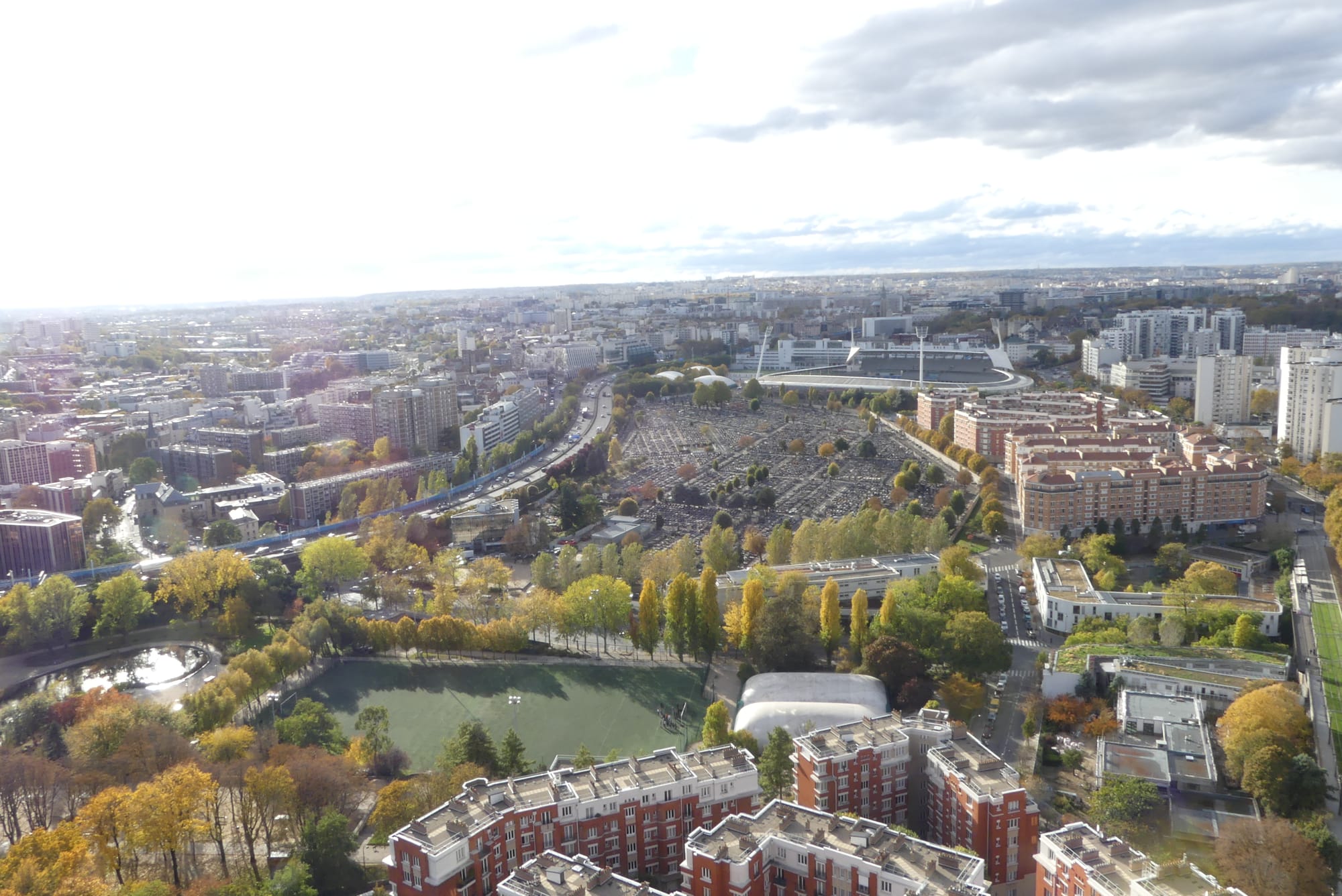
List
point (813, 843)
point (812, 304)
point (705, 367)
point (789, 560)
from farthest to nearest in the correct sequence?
point (812, 304)
point (705, 367)
point (789, 560)
point (813, 843)

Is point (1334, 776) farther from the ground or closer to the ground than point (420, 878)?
closer to the ground

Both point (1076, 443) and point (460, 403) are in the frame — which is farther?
point (460, 403)

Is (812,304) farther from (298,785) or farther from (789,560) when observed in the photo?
(298,785)

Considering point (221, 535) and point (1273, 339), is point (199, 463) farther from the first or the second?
point (1273, 339)

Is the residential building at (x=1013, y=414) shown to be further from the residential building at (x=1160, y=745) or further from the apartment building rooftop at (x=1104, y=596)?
the residential building at (x=1160, y=745)

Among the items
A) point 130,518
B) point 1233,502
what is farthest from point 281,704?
point 1233,502

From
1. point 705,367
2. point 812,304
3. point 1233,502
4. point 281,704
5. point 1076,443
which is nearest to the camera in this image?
point 281,704

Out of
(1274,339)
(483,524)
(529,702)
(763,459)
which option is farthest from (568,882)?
(1274,339)
